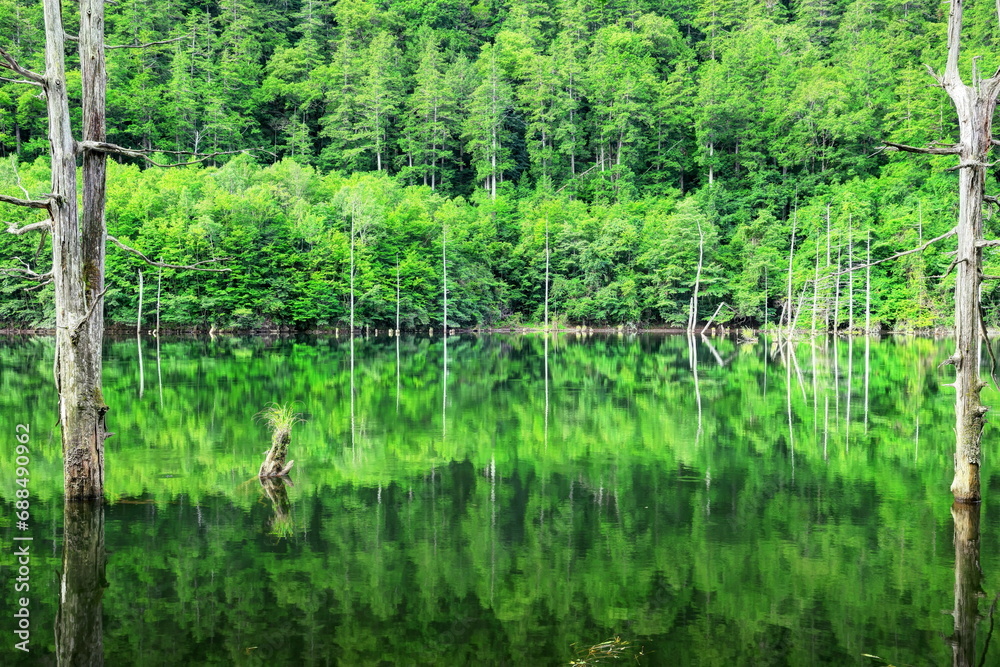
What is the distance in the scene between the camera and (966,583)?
24.1 feet

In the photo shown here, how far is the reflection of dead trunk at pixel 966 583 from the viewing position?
6.07m

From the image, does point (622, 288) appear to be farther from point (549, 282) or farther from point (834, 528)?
point (834, 528)

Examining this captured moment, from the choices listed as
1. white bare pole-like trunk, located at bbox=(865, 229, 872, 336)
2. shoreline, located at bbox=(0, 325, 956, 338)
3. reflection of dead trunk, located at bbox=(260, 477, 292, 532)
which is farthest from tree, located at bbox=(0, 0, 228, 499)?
white bare pole-like trunk, located at bbox=(865, 229, 872, 336)

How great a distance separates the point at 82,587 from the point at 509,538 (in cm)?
430

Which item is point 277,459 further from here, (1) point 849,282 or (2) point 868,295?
(2) point 868,295

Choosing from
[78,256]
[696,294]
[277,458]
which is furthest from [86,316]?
[696,294]

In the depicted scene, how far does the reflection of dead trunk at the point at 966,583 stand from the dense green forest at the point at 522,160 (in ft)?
132

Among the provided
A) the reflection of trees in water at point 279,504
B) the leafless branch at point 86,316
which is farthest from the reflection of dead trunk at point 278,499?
the leafless branch at point 86,316

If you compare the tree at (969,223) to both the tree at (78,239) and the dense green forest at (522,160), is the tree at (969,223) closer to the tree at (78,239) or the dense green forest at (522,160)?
the tree at (78,239)

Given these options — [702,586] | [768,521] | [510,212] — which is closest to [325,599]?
[702,586]

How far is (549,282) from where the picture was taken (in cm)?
7094

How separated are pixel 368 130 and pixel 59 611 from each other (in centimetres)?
8954

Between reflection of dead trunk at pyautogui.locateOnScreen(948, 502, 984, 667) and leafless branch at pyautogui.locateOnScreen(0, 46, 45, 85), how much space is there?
10.6m

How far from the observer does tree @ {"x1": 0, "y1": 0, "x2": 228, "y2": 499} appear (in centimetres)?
914
